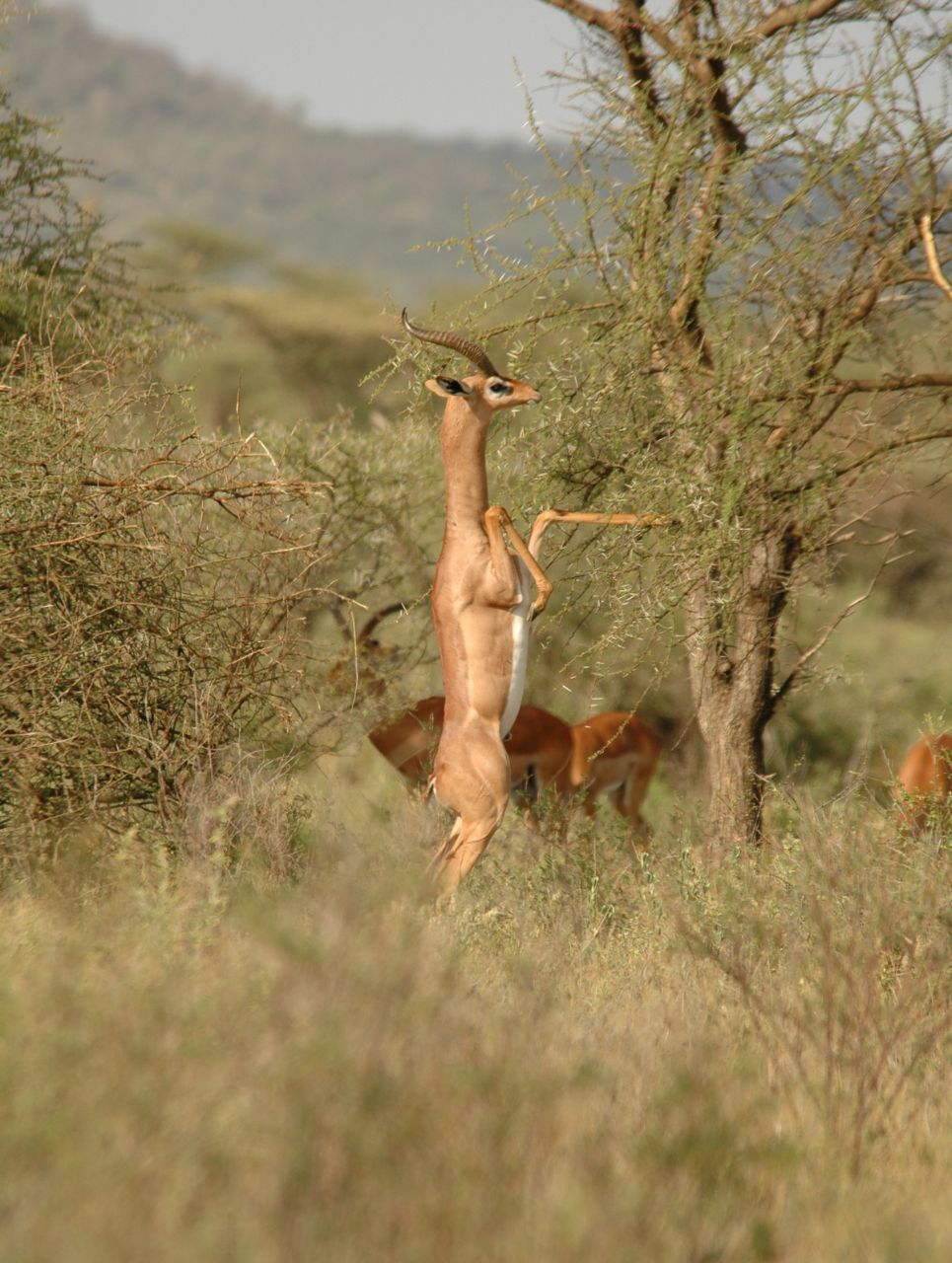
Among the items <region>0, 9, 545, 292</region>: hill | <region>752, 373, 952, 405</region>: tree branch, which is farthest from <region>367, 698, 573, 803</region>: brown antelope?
<region>0, 9, 545, 292</region>: hill

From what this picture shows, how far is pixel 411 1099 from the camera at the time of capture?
2932 mm

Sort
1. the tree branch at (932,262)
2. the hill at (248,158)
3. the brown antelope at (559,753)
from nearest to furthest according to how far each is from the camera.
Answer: the tree branch at (932,262)
the brown antelope at (559,753)
the hill at (248,158)

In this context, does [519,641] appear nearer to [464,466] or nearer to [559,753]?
[464,466]

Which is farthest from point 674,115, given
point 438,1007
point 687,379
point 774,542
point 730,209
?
point 438,1007

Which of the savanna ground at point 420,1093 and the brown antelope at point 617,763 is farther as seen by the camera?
the brown antelope at point 617,763

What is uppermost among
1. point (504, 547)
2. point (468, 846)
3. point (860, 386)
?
point (860, 386)

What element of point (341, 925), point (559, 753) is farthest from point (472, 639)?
point (559, 753)

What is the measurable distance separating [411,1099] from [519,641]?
3.24 metres

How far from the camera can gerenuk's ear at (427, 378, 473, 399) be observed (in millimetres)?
5887

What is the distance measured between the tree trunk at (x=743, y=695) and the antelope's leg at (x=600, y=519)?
29.7 inches

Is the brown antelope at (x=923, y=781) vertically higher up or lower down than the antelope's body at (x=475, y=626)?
lower down

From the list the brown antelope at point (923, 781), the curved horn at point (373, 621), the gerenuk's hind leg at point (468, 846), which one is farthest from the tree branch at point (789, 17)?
the curved horn at point (373, 621)

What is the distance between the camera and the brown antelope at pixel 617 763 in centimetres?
949

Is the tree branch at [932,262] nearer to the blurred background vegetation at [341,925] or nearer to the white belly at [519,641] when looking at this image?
the blurred background vegetation at [341,925]
